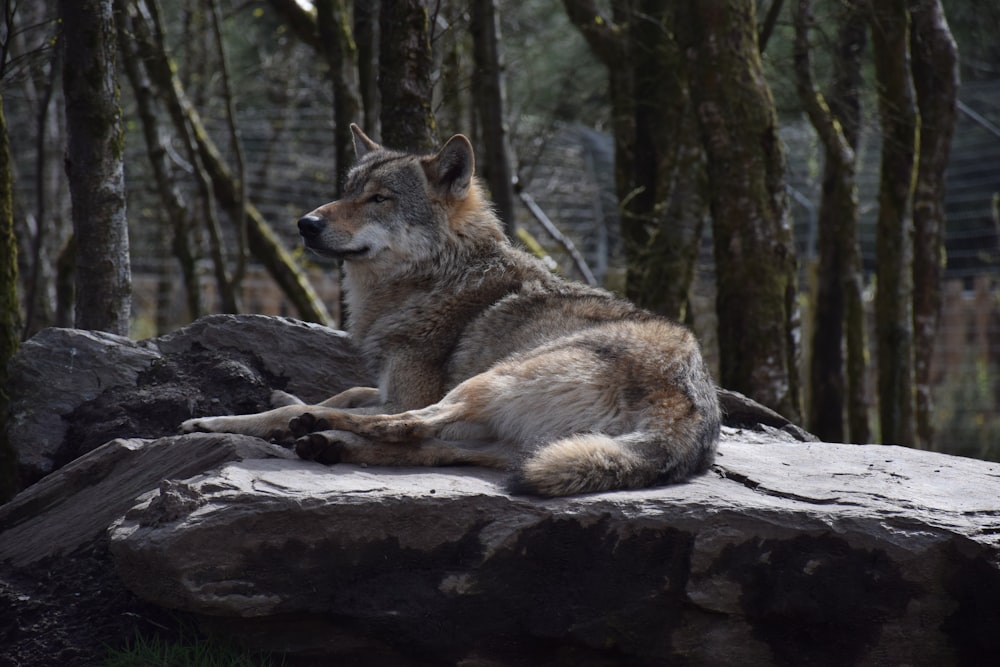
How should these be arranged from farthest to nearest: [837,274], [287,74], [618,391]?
[287,74], [837,274], [618,391]

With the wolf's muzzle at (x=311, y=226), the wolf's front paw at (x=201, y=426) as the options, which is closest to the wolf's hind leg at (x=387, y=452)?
the wolf's front paw at (x=201, y=426)

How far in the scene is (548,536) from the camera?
3.38 metres

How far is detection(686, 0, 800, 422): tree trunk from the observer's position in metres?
6.15

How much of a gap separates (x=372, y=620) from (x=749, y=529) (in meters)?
1.32

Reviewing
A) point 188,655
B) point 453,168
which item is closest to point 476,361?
point 453,168

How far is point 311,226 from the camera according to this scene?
4.86 meters

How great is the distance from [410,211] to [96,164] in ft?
5.95

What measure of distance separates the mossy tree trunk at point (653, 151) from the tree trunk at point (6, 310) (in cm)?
458

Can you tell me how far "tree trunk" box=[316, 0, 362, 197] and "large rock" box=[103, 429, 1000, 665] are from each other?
16.5 ft

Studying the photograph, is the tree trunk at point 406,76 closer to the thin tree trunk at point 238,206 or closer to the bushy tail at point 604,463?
the thin tree trunk at point 238,206

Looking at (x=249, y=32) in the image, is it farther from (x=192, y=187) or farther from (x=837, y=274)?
(x=837, y=274)

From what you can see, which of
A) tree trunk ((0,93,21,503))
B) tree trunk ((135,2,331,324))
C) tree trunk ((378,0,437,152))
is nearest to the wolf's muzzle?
tree trunk ((0,93,21,503))

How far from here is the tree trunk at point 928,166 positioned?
8.68m

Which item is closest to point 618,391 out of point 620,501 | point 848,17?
point 620,501
